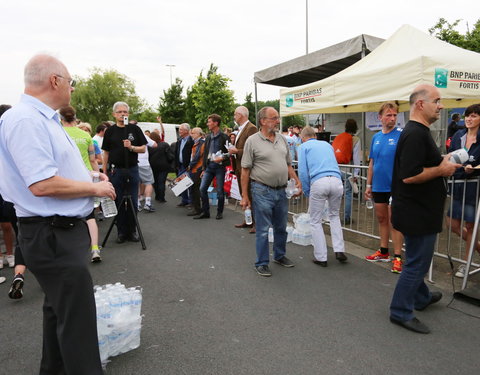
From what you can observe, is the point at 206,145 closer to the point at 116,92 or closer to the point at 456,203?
the point at 456,203

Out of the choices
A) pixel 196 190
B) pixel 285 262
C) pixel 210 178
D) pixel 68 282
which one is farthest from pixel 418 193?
pixel 196 190

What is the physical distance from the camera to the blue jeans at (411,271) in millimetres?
3014

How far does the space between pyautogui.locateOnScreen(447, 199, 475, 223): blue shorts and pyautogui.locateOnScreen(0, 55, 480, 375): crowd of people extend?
0.05 feet

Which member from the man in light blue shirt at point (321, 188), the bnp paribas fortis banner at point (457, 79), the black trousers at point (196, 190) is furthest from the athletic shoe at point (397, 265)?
the black trousers at point (196, 190)

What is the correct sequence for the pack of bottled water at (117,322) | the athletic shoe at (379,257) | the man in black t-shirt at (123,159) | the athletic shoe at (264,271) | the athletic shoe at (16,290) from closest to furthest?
the pack of bottled water at (117,322) → the athletic shoe at (16,290) → the athletic shoe at (264,271) → the athletic shoe at (379,257) → the man in black t-shirt at (123,159)

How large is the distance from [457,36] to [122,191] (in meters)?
19.3

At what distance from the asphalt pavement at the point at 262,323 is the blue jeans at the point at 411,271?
0.55 feet

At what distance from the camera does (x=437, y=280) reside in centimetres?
Answer: 414

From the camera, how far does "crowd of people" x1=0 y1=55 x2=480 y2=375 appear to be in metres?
1.91

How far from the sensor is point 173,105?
43.8m

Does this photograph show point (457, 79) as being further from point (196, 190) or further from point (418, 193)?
point (196, 190)

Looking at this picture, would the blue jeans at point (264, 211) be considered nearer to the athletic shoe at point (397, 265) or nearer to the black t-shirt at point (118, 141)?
the athletic shoe at point (397, 265)

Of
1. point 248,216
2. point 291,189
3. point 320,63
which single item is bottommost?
point 248,216

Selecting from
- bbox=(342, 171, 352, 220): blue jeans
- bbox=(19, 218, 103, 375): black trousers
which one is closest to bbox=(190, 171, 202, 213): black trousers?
bbox=(342, 171, 352, 220): blue jeans
